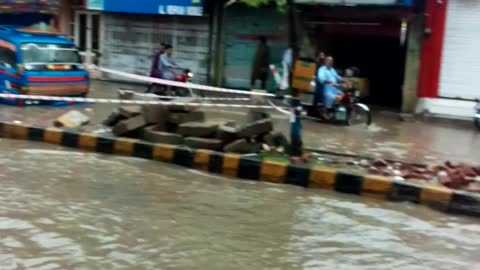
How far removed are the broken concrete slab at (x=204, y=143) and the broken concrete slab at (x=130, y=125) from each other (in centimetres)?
97

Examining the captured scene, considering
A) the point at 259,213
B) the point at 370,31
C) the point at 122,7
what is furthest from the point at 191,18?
the point at 259,213

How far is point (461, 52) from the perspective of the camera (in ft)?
53.4

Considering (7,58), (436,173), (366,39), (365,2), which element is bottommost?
(436,173)

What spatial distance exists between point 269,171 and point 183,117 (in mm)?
1829

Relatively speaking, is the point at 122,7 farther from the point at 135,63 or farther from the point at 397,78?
the point at 397,78

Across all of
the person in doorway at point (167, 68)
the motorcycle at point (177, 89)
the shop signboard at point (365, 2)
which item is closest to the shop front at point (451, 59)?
the shop signboard at point (365, 2)

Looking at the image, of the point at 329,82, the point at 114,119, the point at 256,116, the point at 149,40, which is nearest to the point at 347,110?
the point at 329,82

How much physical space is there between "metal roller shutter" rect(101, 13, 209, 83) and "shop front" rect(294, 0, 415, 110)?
3.62 m

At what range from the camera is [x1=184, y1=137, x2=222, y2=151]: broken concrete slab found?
9.84 m

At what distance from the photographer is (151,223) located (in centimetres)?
695

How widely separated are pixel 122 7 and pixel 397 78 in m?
8.43

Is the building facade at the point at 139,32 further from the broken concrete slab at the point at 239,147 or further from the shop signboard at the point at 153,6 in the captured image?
the broken concrete slab at the point at 239,147

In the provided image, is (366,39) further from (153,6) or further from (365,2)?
(153,6)

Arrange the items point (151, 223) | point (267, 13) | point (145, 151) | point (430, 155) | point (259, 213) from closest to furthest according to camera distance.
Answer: point (151, 223) → point (259, 213) → point (145, 151) → point (430, 155) → point (267, 13)
